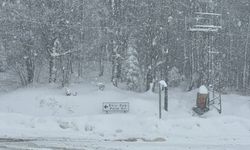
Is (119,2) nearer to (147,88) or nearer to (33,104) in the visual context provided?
(147,88)

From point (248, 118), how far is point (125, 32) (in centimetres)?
1777

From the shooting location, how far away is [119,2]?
51.8 metres

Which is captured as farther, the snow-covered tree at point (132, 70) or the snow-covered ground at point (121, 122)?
the snow-covered tree at point (132, 70)

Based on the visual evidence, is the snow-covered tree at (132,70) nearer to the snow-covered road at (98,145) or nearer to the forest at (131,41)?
the forest at (131,41)

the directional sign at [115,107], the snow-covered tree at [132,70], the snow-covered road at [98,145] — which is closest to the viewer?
the snow-covered road at [98,145]

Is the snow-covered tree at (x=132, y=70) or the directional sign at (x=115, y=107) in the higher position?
the snow-covered tree at (x=132, y=70)

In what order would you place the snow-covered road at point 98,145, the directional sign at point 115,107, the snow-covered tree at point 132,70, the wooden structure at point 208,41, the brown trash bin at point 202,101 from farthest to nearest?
the snow-covered tree at point 132,70, the wooden structure at point 208,41, the brown trash bin at point 202,101, the directional sign at point 115,107, the snow-covered road at point 98,145

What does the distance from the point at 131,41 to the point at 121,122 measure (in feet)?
56.3

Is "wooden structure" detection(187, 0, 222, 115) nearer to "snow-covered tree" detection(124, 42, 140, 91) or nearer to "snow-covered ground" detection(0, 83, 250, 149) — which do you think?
"snow-covered ground" detection(0, 83, 250, 149)

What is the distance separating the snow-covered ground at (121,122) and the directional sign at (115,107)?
2.05ft

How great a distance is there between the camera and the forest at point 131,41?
46.9 metres

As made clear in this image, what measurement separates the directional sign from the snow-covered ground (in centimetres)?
62

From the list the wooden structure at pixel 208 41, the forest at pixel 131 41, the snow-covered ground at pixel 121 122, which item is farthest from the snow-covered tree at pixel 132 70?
the wooden structure at pixel 208 41

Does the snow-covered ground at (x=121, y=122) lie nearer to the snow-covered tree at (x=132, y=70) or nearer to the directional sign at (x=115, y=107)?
the directional sign at (x=115, y=107)
